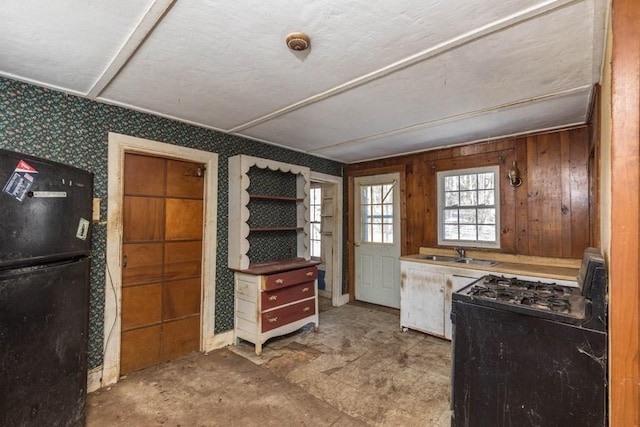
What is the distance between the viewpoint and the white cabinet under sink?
3357 mm

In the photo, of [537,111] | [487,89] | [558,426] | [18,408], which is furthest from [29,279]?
[537,111]

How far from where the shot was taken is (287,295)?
135 inches

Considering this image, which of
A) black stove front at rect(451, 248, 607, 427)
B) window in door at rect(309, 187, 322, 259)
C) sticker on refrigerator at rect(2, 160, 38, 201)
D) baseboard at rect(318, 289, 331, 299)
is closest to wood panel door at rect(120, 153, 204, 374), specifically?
sticker on refrigerator at rect(2, 160, 38, 201)

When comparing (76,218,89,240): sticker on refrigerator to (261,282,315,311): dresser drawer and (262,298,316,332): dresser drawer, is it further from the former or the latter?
(262,298,316,332): dresser drawer

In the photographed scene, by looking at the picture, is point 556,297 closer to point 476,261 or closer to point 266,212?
point 476,261

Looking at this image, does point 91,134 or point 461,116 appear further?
point 461,116

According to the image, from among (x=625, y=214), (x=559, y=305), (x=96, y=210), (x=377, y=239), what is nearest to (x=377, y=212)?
(x=377, y=239)

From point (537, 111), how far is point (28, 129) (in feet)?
13.6

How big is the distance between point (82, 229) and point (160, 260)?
3.57 ft

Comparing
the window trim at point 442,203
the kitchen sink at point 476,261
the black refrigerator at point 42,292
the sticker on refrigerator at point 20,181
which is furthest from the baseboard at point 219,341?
the window trim at point 442,203

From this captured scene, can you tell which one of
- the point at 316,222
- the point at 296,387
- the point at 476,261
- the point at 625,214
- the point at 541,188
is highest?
the point at 541,188

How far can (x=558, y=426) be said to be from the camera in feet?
4.29

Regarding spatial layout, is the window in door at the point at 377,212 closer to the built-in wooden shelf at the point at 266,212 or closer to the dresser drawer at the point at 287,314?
the built-in wooden shelf at the point at 266,212

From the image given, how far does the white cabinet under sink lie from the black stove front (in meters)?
1.68
